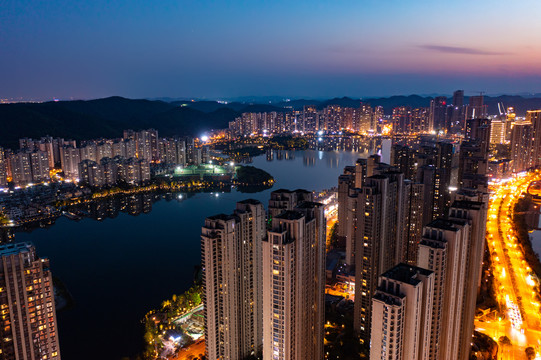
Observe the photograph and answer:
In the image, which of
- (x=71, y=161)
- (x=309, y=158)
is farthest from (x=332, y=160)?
(x=71, y=161)

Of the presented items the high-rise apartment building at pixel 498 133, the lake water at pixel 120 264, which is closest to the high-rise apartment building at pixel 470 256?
the lake water at pixel 120 264

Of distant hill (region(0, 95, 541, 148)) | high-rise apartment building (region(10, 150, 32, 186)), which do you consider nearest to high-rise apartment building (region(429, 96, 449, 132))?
distant hill (region(0, 95, 541, 148))

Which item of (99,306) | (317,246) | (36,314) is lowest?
(99,306)

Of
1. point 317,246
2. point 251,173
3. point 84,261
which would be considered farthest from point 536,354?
point 251,173

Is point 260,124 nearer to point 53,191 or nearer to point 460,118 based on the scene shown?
point 460,118

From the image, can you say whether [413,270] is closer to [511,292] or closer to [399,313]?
[399,313]

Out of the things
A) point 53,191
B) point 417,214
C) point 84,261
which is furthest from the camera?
point 53,191
